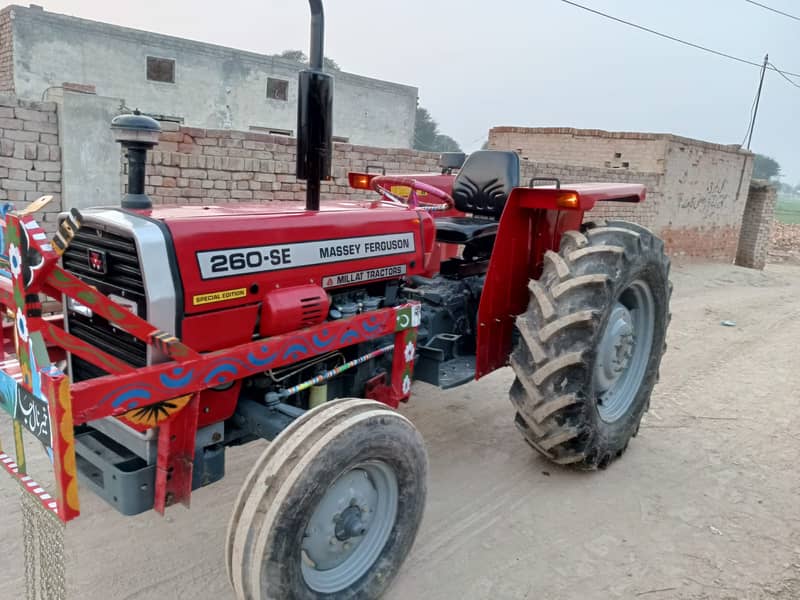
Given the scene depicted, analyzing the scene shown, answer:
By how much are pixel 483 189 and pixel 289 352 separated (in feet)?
6.71

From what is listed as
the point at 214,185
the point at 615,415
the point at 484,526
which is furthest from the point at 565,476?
the point at 214,185

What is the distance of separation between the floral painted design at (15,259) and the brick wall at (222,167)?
3894mm

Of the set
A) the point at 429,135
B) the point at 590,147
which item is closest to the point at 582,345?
the point at 590,147

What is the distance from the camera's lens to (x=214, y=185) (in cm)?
634

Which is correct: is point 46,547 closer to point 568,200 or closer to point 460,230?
point 460,230

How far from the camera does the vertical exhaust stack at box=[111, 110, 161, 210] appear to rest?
7.51 ft

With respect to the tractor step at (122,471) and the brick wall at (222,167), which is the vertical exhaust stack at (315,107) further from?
the brick wall at (222,167)

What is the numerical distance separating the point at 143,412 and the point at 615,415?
8.65ft

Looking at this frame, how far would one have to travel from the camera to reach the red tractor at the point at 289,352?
1915mm

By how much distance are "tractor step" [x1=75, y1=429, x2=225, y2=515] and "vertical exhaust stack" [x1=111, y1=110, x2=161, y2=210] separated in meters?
0.89

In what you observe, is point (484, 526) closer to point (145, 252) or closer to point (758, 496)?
point (758, 496)

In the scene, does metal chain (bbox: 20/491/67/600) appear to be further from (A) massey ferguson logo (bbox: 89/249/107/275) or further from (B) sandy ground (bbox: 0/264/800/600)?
(A) massey ferguson logo (bbox: 89/249/107/275)

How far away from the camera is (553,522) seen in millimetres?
3057

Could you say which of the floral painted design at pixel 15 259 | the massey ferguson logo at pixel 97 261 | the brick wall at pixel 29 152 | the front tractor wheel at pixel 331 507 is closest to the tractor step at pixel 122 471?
the front tractor wheel at pixel 331 507
